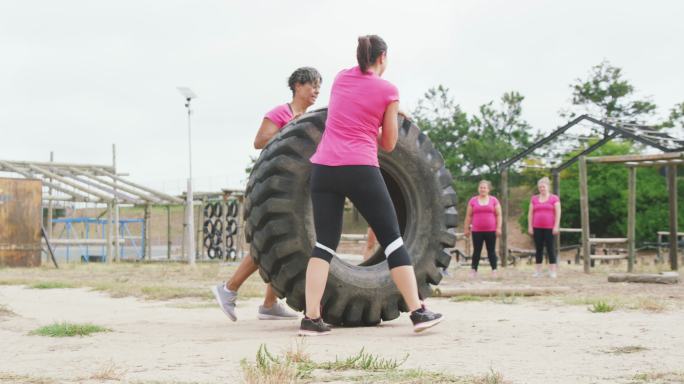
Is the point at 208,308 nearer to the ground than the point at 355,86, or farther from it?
nearer to the ground

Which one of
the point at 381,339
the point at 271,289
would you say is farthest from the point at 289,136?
the point at 381,339

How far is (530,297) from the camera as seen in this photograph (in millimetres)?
8438

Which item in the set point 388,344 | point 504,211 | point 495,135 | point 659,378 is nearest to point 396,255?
point 388,344

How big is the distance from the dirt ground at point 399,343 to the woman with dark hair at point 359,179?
0.27 metres

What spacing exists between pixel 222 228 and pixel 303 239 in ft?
71.9

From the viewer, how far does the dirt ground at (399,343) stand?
12.5 ft

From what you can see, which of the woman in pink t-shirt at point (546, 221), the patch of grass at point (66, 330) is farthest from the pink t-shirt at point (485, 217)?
the patch of grass at point (66, 330)

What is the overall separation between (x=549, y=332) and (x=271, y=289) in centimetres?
203

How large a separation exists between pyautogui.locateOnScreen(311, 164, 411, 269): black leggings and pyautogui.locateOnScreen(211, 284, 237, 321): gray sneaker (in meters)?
1.19

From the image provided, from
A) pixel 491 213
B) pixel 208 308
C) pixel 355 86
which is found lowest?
pixel 208 308

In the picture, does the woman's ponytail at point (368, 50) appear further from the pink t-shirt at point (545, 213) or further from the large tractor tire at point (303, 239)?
the pink t-shirt at point (545, 213)

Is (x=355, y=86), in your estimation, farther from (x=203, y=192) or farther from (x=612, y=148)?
(x=612, y=148)

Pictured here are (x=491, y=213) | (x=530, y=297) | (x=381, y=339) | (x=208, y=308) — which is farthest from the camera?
(x=491, y=213)

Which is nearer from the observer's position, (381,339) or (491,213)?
(381,339)
